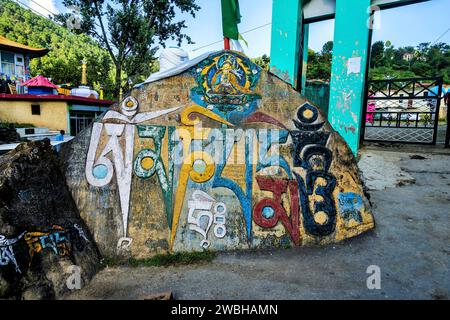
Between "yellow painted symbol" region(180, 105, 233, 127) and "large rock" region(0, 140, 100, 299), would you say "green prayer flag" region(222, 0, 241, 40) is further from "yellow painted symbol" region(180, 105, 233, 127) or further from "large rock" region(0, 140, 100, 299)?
"large rock" region(0, 140, 100, 299)

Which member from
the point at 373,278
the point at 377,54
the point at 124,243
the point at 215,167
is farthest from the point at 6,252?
the point at 377,54

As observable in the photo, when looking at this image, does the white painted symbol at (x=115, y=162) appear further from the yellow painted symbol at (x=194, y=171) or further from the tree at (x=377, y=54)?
the tree at (x=377, y=54)

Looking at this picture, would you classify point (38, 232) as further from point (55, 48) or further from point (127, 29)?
point (55, 48)

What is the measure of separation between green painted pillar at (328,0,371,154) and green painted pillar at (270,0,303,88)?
3.13 feet

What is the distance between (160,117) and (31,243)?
78.1 inches

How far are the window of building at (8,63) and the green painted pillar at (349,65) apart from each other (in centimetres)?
2253

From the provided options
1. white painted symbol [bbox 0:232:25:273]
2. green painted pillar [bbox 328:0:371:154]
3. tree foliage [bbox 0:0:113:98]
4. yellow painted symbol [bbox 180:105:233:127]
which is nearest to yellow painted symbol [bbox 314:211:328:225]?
yellow painted symbol [bbox 180:105:233:127]

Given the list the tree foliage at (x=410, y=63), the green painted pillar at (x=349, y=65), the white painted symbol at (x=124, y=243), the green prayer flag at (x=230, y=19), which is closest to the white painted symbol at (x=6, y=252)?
the white painted symbol at (x=124, y=243)

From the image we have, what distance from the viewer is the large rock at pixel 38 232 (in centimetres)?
270

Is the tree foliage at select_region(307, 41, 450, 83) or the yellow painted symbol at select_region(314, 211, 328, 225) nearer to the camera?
the yellow painted symbol at select_region(314, 211, 328, 225)

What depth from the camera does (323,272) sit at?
3.09 metres

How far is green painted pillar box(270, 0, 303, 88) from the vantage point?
23.0ft
